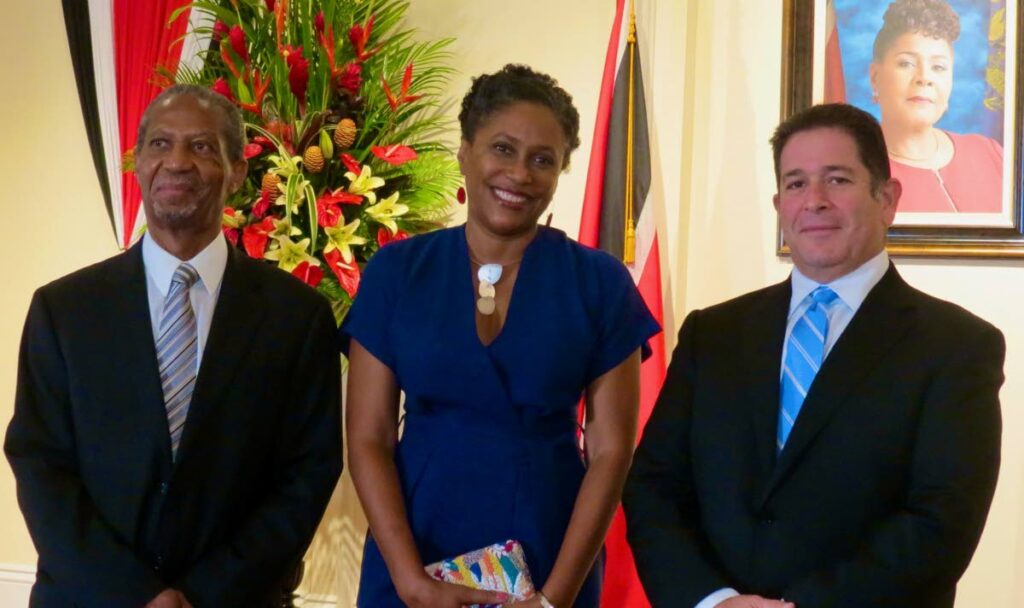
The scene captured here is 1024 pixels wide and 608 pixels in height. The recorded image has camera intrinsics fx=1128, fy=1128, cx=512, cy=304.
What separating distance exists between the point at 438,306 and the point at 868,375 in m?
0.82

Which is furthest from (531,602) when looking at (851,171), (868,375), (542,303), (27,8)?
(27,8)

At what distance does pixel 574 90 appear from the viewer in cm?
397

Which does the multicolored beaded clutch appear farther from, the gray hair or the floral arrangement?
the floral arrangement

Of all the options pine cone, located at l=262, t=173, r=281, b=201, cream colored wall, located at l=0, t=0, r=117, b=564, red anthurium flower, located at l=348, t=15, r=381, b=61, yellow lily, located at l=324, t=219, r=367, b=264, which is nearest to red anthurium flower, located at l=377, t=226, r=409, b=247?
yellow lily, located at l=324, t=219, r=367, b=264

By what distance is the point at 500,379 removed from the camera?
2191 millimetres

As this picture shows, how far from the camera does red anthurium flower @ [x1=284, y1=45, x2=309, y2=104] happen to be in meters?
3.46

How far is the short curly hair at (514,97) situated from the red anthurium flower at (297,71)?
1302mm

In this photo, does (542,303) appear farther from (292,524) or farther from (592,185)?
(592,185)

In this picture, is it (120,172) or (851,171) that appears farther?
(120,172)

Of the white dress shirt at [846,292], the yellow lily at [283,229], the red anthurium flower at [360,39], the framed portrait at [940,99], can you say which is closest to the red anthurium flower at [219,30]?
the red anthurium flower at [360,39]

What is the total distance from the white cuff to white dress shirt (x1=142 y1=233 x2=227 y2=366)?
1.08 m

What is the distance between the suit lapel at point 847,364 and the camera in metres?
1.95

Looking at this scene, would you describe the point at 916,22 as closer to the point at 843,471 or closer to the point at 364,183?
the point at 364,183

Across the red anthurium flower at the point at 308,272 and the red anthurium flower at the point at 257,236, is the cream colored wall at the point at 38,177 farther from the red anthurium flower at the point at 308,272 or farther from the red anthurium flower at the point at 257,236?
the red anthurium flower at the point at 308,272
